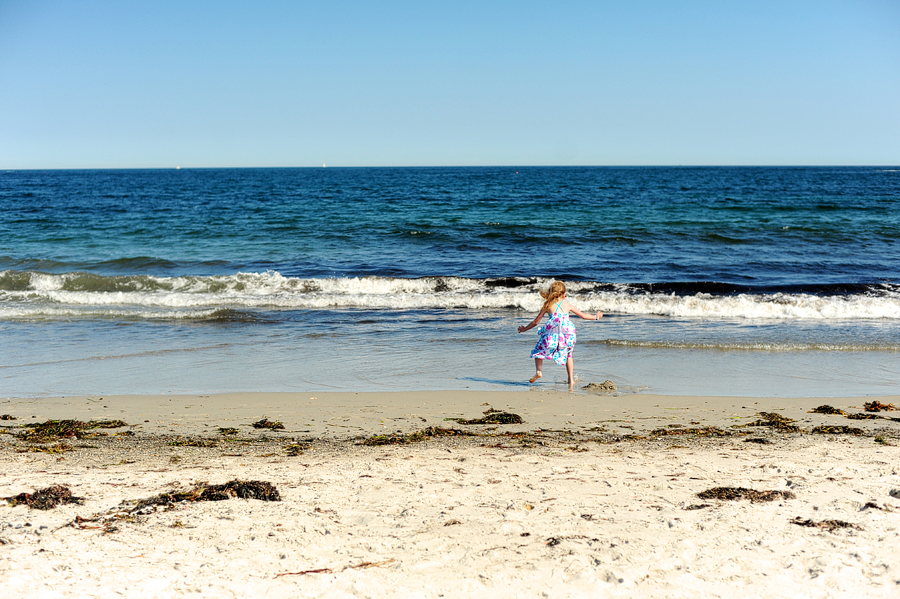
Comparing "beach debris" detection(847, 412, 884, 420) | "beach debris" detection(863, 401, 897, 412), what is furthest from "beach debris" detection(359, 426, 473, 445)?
"beach debris" detection(863, 401, 897, 412)

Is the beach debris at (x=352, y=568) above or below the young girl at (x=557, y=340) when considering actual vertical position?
below

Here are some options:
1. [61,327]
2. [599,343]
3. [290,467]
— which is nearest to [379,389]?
[290,467]

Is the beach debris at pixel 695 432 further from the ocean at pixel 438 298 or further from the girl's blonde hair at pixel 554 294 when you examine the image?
the girl's blonde hair at pixel 554 294

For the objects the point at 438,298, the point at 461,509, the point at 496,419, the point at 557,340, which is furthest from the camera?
the point at 438,298

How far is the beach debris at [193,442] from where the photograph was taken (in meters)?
5.12

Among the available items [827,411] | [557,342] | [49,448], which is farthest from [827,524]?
[49,448]

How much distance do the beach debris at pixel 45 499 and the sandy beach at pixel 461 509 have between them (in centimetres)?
8

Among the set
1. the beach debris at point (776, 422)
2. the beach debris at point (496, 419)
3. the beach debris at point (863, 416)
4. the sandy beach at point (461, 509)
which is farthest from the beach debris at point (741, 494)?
the beach debris at point (863, 416)

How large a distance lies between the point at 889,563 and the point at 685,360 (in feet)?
18.2

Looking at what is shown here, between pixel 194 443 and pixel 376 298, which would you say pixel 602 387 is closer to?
pixel 194 443

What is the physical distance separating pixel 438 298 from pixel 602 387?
697 centimetres

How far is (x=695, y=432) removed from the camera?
5480 millimetres

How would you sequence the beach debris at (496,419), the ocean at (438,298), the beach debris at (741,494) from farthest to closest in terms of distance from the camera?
1. the ocean at (438,298)
2. the beach debris at (496,419)
3. the beach debris at (741,494)

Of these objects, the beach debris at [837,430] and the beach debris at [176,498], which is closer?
the beach debris at [176,498]
